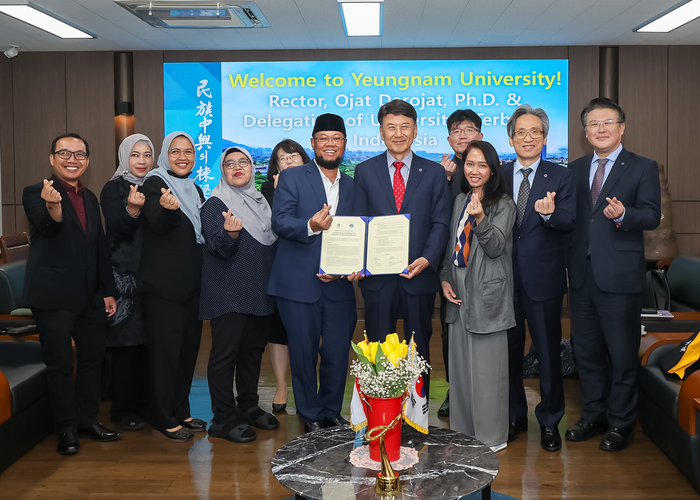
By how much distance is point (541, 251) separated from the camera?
3336 mm

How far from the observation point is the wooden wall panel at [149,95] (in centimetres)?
723

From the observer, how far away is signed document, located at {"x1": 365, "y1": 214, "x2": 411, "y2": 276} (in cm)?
323

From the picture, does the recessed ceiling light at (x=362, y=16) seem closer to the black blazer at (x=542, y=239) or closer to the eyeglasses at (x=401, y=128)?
the eyeglasses at (x=401, y=128)

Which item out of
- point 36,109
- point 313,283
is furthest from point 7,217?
point 313,283

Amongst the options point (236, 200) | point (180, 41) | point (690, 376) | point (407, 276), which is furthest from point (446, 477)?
point (180, 41)

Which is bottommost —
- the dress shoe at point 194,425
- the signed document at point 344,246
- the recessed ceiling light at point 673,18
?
the dress shoe at point 194,425

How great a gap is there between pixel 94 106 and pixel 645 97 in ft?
21.9

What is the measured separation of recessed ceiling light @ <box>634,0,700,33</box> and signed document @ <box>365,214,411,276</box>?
3998mm

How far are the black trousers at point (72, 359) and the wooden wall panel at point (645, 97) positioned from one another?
6.22 metres

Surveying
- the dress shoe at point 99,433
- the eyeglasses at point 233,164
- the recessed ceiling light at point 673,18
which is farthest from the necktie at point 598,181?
the dress shoe at point 99,433

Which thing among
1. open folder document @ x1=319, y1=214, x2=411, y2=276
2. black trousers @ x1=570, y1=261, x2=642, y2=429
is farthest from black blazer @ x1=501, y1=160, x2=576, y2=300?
open folder document @ x1=319, y1=214, x2=411, y2=276

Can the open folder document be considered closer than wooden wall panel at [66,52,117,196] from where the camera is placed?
Yes

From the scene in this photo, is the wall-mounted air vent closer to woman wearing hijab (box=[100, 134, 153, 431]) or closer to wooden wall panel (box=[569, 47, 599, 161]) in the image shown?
woman wearing hijab (box=[100, 134, 153, 431])

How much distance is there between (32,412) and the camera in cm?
346
